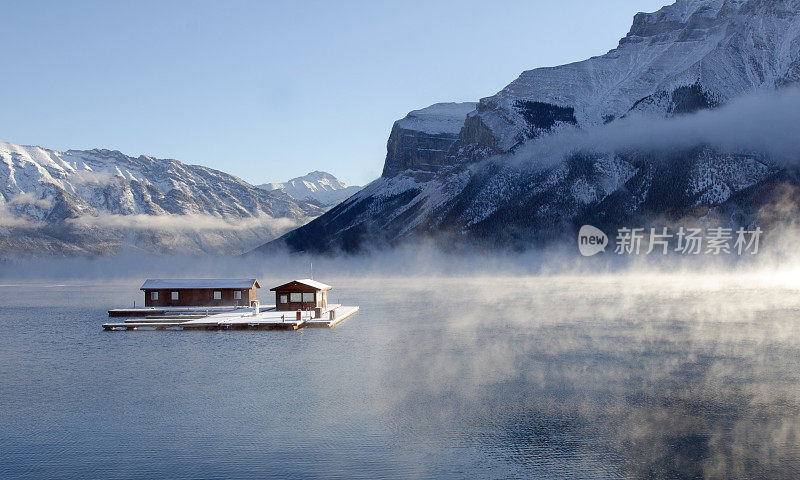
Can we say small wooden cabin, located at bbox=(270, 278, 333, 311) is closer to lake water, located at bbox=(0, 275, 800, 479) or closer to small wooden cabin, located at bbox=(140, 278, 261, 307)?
small wooden cabin, located at bbox=(140, 278, 261, 307)

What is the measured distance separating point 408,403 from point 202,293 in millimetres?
72152

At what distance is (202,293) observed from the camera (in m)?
109

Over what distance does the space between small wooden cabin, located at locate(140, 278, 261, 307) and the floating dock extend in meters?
4.70

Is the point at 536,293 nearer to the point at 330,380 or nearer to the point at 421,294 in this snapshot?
the point at 421,294

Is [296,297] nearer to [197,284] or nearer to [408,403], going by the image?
[197,284]

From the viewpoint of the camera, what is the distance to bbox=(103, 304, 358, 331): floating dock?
8225cm

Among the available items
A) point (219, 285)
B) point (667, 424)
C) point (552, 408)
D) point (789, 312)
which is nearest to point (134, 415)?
point (552, 408)

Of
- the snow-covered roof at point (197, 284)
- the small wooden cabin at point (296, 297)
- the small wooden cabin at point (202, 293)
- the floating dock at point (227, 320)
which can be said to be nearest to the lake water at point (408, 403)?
the floating dock at point (227, 320)

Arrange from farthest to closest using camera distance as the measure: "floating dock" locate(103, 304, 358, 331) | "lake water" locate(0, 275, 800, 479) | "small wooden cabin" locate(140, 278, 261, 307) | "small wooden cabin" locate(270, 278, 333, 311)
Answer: "small wooden cabin" locate(140, 278, 261, 307) → "small wooden cabin" locate(270, 278, 333, 311) → "floating dock" locate(103, 304, 358, 331) → "lake water" locate(0, 275, 800, 479)

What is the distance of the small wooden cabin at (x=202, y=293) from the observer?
10838 centimetres

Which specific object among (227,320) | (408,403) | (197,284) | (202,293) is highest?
(197,284)

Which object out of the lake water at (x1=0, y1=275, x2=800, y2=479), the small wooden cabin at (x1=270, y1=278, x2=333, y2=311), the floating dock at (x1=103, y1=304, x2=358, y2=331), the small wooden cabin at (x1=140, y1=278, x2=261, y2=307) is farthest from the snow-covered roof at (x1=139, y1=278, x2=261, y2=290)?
the lake water at (x1=0, y1=275, x2=800, y2=479)

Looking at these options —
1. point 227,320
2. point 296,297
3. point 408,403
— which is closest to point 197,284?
point 296,297

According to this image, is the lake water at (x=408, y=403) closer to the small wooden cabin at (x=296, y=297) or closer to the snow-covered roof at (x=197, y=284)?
the small wooden cabin at (x=296, y=297)
